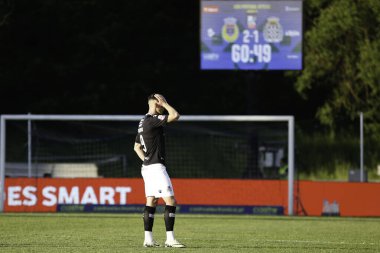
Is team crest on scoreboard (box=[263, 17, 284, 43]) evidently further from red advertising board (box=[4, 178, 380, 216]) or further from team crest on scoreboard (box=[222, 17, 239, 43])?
red advertising board (box=[4, 178, 380, 216])

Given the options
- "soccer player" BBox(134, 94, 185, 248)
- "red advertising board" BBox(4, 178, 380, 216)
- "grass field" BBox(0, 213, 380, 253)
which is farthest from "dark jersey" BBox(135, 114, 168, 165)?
"red advertising board" BBox(4, 178, 380, 216)

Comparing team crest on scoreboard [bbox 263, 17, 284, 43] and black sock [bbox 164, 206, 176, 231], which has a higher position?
team crest on scoreboard [bbox 263, 17, 284, 43]

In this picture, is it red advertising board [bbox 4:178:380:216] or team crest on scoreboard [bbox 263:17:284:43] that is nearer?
red advertising board [bbox 4:178:380:216]

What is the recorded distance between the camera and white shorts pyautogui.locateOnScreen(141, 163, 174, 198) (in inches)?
574

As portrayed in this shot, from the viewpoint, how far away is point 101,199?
2447cm

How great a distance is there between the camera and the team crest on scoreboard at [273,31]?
92.0 ft

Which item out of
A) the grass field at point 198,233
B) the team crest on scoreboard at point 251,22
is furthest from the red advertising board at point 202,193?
the team crest on scoreboard at point 251,22

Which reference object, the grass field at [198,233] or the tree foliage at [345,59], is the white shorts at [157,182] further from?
the tree foliage at [345,59]

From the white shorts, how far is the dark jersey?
9 cm

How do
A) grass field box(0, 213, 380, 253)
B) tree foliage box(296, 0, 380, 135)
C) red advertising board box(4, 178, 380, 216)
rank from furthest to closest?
tree foliage box(296, 0, 380, 135), red advertising board box(4, 178, 380, 216), grass field box(0, 213, 380, 253)

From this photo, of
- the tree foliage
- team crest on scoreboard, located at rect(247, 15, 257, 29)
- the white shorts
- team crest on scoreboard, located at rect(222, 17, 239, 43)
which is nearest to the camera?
the white shorts

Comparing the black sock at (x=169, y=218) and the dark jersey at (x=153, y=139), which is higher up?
the dark jersey at (x=153, y=139)

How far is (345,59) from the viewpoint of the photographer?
3856 centimetres

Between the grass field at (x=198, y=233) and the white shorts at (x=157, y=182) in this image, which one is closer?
the grass field at (x=198, y=233)
